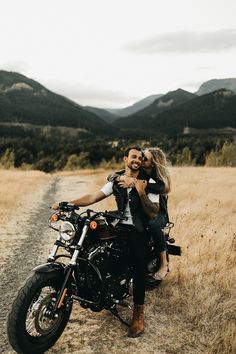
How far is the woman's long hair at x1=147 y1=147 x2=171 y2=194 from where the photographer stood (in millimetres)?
4887

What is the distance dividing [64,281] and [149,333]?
4.34 feet

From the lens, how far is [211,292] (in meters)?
5.57

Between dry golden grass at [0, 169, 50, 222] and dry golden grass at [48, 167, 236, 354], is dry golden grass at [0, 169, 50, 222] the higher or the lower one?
the lower one

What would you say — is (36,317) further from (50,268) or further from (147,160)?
(147,160)

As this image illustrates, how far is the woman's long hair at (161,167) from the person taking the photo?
4.89 meters

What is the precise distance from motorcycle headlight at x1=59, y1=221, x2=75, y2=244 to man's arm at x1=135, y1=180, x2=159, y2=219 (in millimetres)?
854

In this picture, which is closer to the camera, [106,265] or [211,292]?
[106,265]

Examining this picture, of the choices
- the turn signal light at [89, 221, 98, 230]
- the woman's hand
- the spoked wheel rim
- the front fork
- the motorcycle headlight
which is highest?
the woman's hand

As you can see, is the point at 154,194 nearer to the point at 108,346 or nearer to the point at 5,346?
the point at 108,346

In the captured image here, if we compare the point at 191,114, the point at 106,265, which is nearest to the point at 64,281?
the point at 106,265

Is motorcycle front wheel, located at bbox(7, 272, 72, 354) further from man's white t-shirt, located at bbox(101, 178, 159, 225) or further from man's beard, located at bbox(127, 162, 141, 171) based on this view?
man's beard, located at bbox(127, 162, 141, 171)

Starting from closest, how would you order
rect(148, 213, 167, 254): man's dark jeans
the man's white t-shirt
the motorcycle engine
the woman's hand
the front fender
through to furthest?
the front fender → the motorcycle engine → the woman's hand → the man's white t-shirt → rect(148, 213, 167, 254): man's dark jeans

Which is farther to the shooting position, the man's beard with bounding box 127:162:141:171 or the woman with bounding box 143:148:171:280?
the woman with bounding box 143:148:171:280

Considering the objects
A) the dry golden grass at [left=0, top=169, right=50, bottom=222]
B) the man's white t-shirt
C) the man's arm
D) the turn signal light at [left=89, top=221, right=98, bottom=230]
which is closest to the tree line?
the dry golden grass at [left=0, top=169, right=50, bottom=222]
